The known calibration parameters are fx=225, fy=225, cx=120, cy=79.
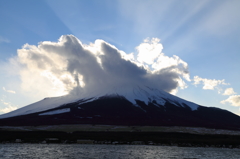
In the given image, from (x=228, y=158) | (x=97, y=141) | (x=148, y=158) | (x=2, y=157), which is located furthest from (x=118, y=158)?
(x=97, y=141)

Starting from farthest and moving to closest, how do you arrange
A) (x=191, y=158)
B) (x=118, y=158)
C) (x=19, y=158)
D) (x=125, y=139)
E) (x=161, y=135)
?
(x=161, y=135) → (x=125, y=139) → (x=191, y=158) → (x=118, y=158) → (x=19, y=158)

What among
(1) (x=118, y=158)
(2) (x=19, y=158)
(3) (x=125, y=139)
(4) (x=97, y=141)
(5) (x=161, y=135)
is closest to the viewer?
(2) (x=19, y=158)

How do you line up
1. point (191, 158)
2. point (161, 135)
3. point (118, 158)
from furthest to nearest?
point (161, 135)
point (191, 158)
point (118, 158)

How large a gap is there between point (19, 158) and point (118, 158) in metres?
20.8

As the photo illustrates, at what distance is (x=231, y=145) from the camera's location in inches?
3752

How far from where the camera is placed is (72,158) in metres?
48.4

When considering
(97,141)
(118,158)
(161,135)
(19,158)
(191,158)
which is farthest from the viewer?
(161,135)

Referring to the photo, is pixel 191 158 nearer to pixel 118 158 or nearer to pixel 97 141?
pixel 118 158

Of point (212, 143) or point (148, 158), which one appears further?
point (212, 143)

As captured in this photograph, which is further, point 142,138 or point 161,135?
point 161,135

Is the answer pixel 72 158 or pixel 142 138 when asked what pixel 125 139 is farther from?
pixel 72 158

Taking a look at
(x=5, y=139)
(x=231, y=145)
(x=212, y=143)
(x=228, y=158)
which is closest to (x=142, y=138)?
(x=212, y=143)

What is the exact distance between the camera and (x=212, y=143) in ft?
321

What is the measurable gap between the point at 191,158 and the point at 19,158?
1525 inches
